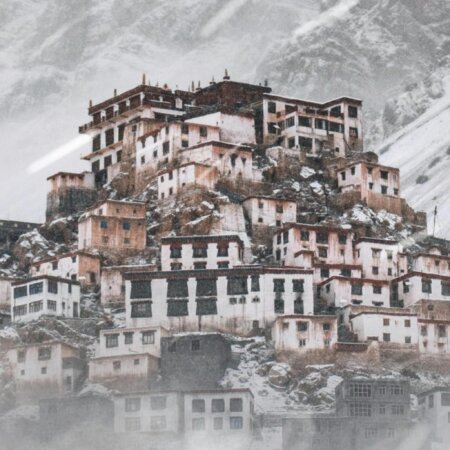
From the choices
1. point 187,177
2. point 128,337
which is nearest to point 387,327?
point 128,337

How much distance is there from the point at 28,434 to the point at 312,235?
92.1ft

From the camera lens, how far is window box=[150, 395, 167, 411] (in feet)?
325

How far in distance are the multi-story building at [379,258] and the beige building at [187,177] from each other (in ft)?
41.4

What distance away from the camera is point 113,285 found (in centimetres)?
11319

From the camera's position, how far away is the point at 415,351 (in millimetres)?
107750

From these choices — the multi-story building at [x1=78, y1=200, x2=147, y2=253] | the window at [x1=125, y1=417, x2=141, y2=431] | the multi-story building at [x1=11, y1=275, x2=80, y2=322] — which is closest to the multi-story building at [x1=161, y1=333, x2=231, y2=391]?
the window at [x1=125, y1=417, x2=141, y2=431]

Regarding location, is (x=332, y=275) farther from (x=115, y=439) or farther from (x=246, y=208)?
(x=115, y=439)

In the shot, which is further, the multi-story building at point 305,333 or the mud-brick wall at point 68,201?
the mud-brick wall at point 68,201

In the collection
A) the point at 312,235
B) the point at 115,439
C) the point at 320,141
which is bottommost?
the point at 115,439

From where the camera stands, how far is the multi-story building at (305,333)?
10481cm

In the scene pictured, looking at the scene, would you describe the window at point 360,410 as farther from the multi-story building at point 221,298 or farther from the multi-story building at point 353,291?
the multi-story building at point 353,291

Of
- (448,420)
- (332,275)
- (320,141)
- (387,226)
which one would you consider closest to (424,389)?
(448,420)

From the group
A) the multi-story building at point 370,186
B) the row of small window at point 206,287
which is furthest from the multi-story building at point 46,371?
the multi-story building at point 370,186

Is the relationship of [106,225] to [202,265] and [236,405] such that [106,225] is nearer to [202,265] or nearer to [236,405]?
[202,265]
